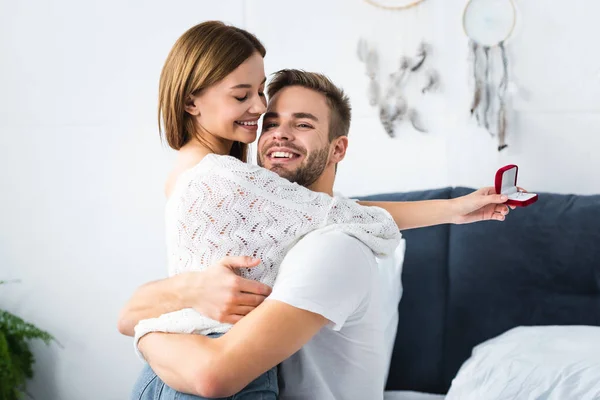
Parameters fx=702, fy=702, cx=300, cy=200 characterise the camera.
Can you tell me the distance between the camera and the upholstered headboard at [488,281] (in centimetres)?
229

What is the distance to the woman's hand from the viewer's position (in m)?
1.26

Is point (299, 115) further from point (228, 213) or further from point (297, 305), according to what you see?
point (297, 305)

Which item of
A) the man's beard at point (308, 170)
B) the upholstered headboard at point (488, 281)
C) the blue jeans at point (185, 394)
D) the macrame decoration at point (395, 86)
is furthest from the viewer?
the macrame decoration at point (395, 86)

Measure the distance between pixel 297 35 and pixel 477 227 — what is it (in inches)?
40.9

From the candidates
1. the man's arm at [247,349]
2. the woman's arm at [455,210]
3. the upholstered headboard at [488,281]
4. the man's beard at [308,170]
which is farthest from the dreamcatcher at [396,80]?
the man's arm at [247,349]

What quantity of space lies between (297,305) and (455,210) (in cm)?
74

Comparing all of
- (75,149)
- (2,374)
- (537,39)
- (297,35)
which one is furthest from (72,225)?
(537,39)

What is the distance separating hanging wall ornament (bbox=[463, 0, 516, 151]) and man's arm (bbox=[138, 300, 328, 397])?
1565mm

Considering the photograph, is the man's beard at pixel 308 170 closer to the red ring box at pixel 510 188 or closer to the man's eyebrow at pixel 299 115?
the man's eyebrow at pixel 299 115

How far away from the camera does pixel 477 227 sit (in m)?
2.43

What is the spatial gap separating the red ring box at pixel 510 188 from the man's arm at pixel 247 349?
628 millimetres

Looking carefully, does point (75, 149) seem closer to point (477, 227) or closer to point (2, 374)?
point (2, 374)

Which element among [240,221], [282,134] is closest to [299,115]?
[282,134]

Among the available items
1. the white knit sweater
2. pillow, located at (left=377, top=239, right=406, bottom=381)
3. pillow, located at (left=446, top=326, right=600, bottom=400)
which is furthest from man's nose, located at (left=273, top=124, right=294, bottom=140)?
pillow, located at (left=446, top=326, right=600, bottom=400)
